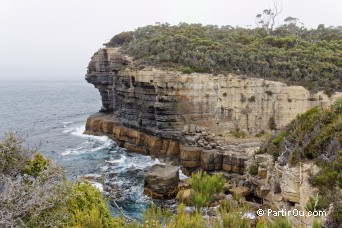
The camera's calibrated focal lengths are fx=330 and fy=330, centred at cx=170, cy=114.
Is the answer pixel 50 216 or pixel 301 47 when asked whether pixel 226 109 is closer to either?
pixel 301 47

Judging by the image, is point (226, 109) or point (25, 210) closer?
point (25, 210)

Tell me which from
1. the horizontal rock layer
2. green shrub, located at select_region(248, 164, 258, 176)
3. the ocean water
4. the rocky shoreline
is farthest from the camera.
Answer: the rocky shoreline

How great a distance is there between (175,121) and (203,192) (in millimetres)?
17222

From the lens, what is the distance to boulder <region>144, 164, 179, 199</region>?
98.1ft

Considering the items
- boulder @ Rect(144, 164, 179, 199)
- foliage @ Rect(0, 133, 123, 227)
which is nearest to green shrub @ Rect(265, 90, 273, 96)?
boulder @ Rect(144, 164, 179, 199)

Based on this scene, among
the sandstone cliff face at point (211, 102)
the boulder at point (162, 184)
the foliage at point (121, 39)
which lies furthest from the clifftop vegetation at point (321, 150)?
the foliage at point (121, 39)

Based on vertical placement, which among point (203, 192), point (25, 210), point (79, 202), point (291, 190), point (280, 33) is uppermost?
point (280, 33)

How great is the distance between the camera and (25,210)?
9.81 m

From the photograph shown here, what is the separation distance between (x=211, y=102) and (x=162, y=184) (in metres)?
13.2

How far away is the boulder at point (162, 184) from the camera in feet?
98.1

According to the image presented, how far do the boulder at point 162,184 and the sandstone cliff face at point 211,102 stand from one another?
8.38 metres

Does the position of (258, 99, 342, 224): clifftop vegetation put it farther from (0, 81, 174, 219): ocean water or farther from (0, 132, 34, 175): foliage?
(0, 81, 174, 219): ocean water

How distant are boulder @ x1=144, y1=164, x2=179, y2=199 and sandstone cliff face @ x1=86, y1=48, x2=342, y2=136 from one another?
838 cm

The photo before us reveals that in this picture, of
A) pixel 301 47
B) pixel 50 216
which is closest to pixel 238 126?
pixel 301 47
